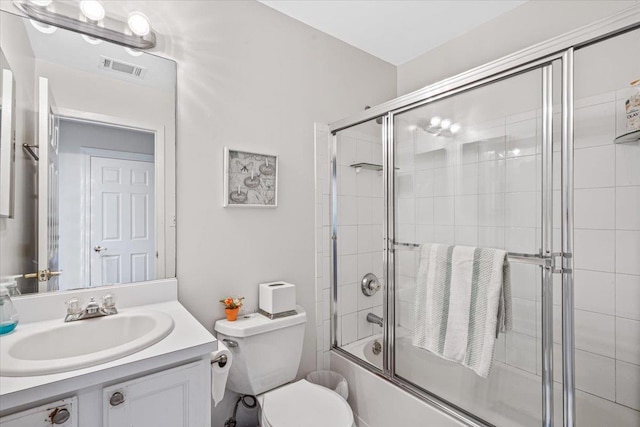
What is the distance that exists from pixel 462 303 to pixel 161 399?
1.10 metres

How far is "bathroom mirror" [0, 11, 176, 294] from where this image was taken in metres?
1.09

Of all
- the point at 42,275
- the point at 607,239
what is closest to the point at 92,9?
the point at 42,275

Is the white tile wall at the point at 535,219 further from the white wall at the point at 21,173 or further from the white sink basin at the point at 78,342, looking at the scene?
the white wall at the point at 21,173

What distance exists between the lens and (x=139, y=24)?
1281mm

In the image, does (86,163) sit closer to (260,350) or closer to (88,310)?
(88,310)

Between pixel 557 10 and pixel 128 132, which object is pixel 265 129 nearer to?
pixel 128 132

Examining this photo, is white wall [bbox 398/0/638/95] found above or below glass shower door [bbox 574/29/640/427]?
above

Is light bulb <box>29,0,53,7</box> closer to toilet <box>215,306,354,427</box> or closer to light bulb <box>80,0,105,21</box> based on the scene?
light bulb <box>80,0,105,21</box>

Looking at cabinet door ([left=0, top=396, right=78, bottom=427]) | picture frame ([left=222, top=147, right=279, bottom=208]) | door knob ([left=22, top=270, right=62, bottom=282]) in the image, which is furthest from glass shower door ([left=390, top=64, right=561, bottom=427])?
door knob ([left=22, top=270, right=62, bottom=282])

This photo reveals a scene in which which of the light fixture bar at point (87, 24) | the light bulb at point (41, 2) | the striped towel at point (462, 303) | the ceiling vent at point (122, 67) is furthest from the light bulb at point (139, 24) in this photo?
the striped towel at point (462, 303)

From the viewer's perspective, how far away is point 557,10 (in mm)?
1577

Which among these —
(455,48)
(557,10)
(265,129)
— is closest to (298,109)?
(265,129)

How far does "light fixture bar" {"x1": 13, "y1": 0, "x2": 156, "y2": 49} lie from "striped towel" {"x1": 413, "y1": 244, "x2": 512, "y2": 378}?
153 centimetres

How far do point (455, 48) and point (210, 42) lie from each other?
1503mm
